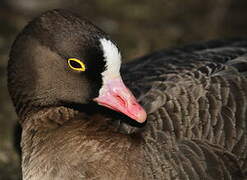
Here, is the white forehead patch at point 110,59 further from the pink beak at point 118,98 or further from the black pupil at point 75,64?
the black pupil at point 75,64

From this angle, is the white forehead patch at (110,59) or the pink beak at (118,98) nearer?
the white forehead patch at (110,59)

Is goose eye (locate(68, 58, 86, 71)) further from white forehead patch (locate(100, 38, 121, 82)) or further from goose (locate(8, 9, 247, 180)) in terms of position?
white forehead patch (locate(100, 38, 121, 82))

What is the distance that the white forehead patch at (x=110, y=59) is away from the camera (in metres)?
3.77

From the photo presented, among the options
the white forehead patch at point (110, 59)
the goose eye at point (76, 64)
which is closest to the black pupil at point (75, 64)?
the goose eye at point (76, 64)

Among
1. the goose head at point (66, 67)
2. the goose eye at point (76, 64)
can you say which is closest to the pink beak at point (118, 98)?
the goose head at point (66, 67)

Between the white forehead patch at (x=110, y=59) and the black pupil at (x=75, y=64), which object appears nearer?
the white forehead patch at (x=110, y=59)

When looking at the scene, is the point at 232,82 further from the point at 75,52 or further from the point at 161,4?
the point at 161,4

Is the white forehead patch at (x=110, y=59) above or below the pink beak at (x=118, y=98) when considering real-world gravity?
above

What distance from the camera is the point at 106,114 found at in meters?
4.23

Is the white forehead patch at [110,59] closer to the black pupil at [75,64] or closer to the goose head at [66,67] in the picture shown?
the goose head at [66,67]

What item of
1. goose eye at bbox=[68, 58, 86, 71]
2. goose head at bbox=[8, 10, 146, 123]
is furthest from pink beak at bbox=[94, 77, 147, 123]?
goose eye at bbox=[68, 58, 86, 71]

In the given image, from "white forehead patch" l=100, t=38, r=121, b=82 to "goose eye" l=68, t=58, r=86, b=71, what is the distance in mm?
147

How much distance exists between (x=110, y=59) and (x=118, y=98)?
312mm

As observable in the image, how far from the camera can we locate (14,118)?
602 cm
